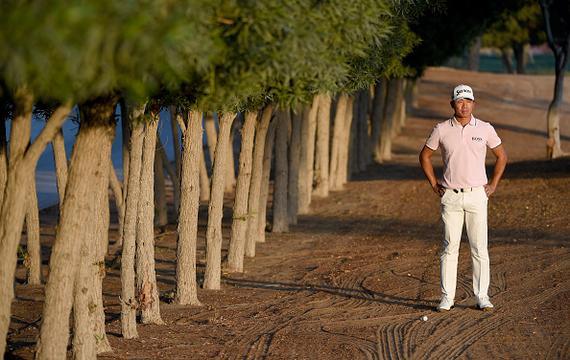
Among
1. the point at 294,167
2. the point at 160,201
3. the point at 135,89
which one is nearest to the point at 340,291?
the point at 294,167

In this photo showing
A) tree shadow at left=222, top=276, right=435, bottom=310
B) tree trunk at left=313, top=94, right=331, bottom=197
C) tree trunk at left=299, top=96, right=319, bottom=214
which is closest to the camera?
tree shadow at left=222, top=276, right=435, bottom=310

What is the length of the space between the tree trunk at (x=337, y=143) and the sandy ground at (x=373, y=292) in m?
0.87

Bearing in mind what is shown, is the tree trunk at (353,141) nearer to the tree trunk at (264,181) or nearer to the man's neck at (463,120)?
the tree trunk at (264,181)

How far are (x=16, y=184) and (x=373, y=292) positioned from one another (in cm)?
640

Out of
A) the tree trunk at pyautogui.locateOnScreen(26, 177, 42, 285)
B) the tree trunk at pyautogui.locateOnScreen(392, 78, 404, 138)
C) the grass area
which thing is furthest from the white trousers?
the grass area

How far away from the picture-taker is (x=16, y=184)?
8.59m

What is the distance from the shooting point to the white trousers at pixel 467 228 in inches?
466

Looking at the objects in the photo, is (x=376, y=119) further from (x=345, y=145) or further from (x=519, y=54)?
(x=519, y=54)

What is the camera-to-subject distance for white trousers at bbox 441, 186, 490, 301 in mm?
11844

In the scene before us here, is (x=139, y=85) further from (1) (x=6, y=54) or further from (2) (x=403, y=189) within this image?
(2) (x=403, y=189)

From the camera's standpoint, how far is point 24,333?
12109 mm

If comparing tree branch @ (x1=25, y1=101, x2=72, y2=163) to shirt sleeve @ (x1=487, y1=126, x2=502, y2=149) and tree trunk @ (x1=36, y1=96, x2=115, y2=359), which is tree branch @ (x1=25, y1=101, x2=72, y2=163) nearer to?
tree trunk @ (x1=36, y1=96, x2=115, y2=359)

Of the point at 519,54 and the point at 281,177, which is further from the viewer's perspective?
the point at 519,54

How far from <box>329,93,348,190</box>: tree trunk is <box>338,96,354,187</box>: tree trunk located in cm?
11
